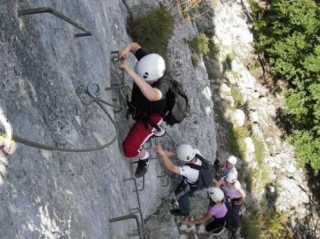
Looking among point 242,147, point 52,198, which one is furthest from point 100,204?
point 242,147

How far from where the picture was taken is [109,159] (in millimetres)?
5270

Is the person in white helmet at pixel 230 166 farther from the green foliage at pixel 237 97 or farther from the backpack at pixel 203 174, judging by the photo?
the green foliage at pixel 237 97

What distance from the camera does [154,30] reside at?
8078 mm

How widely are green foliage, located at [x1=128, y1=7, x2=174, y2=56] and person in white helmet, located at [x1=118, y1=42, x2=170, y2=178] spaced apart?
227cm

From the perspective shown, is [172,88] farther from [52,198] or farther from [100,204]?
[52,198]

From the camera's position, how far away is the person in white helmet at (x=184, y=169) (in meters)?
7.01

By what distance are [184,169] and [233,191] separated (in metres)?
1.66

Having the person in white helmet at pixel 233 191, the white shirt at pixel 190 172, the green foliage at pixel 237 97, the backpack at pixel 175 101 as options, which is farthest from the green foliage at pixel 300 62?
the backpack at pixel 175 101

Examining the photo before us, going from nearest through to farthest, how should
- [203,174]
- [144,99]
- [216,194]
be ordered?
[144,99] < [203,174] < [216,194]

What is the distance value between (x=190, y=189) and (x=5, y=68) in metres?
4.56

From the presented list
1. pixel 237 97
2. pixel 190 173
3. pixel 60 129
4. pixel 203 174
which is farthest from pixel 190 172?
pixel 237 97

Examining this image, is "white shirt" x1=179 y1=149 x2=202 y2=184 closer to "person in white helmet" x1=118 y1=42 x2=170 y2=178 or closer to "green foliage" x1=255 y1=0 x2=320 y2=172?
"person in white helmet" x1=118 y1=42 x2=170 y2=178

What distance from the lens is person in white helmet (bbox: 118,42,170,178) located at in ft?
15.6

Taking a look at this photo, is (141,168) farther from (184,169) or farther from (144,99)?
(144,99)
